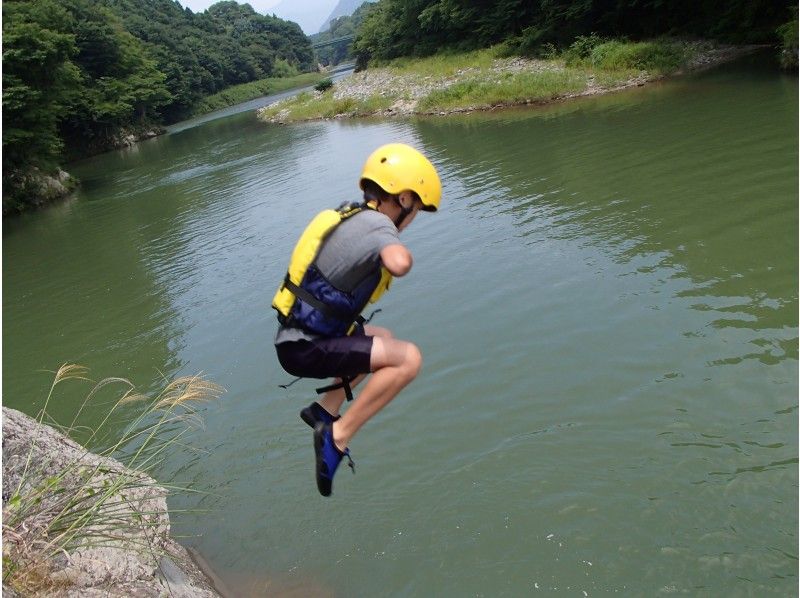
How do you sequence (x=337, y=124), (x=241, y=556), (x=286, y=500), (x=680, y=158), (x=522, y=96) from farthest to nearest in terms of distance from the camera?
1. (x=337, y=124)
2. (x=522, y=96)
3. (x=680, y=158)
4. (x=286, y=500)
5. (x=241, y=556)

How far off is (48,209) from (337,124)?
17.2m

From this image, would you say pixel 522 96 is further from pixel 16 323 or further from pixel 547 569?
pixel 547 569

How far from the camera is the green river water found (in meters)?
4.96

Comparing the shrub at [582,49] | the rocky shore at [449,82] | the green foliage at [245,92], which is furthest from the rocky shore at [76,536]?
the green foliage at [245,92]

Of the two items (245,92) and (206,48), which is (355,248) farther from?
(206,48)

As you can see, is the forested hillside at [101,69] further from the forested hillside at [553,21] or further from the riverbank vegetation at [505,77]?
the forested hillside at [553,21]

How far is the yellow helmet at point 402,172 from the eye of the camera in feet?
13.1

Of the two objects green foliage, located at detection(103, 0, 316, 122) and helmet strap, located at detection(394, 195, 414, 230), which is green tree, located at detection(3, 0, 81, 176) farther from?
green foliage, located at detection(103, 0, 316, 122)

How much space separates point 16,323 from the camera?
1374 centimetres

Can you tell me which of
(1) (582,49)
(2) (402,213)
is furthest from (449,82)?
(2) (402,213)

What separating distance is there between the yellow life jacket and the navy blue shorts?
0.09 meters

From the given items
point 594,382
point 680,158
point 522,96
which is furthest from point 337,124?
point 594,382

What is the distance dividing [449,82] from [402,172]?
36789 millimetres

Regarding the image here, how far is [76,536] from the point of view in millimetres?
3916
